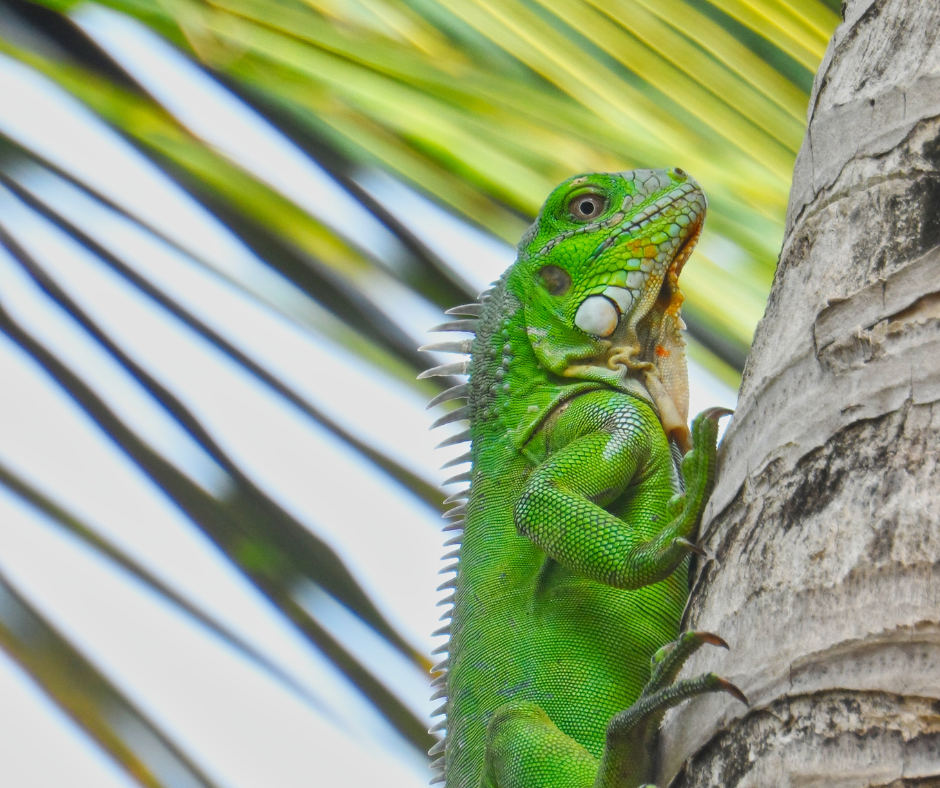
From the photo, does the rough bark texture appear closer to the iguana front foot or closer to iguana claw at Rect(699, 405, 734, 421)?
the iguana front foot

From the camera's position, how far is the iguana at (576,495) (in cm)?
244

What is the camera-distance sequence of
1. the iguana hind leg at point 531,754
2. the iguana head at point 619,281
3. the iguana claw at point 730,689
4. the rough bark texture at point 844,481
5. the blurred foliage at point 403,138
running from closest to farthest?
the rough bark texture at point 844,481
the iguana claw at point 730,689
the iguana hind leg at point 531,754
the blurred foliage at point 403,138
the iguana head at point 619,281

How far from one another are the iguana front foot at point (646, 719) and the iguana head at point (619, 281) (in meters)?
1.39

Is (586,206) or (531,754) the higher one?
(586,206)

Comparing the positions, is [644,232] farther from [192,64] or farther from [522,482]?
[192,64]

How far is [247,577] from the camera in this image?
119 inches

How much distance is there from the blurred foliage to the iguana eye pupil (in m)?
0.29

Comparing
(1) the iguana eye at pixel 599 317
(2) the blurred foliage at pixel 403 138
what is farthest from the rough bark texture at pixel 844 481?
(1) the iguana eye at pixel 599 317

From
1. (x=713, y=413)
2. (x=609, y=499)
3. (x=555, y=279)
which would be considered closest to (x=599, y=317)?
(x=555, y=279)

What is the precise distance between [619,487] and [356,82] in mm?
1375

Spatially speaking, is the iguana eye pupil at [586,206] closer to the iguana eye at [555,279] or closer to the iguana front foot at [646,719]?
the iguana eye at [555,279]

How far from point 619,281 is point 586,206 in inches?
13.1

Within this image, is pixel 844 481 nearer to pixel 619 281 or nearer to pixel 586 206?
pixel 619 281

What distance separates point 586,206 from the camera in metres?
3.42
